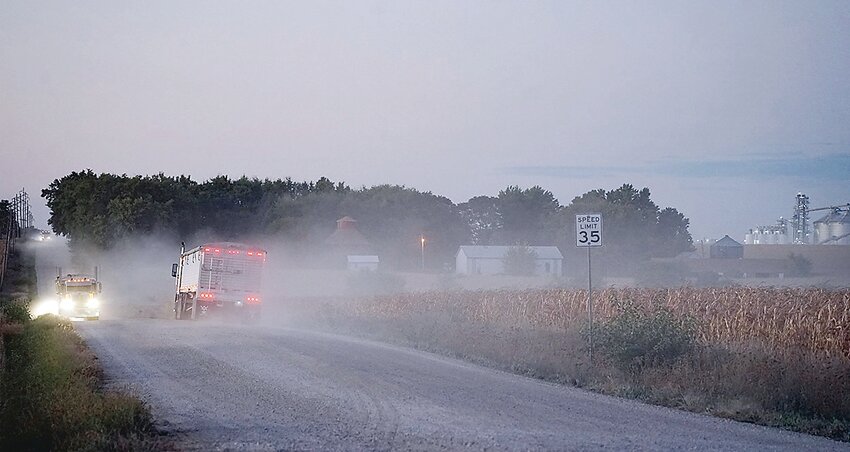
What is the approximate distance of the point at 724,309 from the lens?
2447cm

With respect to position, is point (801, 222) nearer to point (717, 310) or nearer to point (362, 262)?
point (362, 262)

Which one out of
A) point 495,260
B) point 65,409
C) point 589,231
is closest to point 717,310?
point 589,231

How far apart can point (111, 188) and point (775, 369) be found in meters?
89.4

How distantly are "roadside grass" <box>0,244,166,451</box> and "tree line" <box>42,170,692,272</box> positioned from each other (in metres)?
67.7

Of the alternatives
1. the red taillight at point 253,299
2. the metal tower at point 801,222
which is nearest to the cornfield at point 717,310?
the red taillight at point 253,299

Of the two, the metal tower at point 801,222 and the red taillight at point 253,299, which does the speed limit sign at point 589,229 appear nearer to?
the red taillight at point 253,299

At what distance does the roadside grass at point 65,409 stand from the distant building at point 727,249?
242 ft

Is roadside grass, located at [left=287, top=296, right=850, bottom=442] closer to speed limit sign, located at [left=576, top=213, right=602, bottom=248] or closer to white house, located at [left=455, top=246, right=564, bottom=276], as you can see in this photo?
speed limit sign, located at [left=576, top=213, right=602, bottom=248]

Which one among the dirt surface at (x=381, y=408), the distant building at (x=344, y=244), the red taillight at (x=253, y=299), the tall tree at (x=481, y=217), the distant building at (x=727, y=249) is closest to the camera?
the dirt surface at (x=381, y=408)

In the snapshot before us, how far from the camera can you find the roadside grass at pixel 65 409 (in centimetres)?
1080

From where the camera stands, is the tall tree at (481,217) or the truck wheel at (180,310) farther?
the tall tree at (481,217)

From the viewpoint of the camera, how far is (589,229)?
65.3 ft

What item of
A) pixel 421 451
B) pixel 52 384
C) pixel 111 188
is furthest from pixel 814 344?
pixel 111 188

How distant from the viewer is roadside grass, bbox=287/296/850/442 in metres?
14.2
